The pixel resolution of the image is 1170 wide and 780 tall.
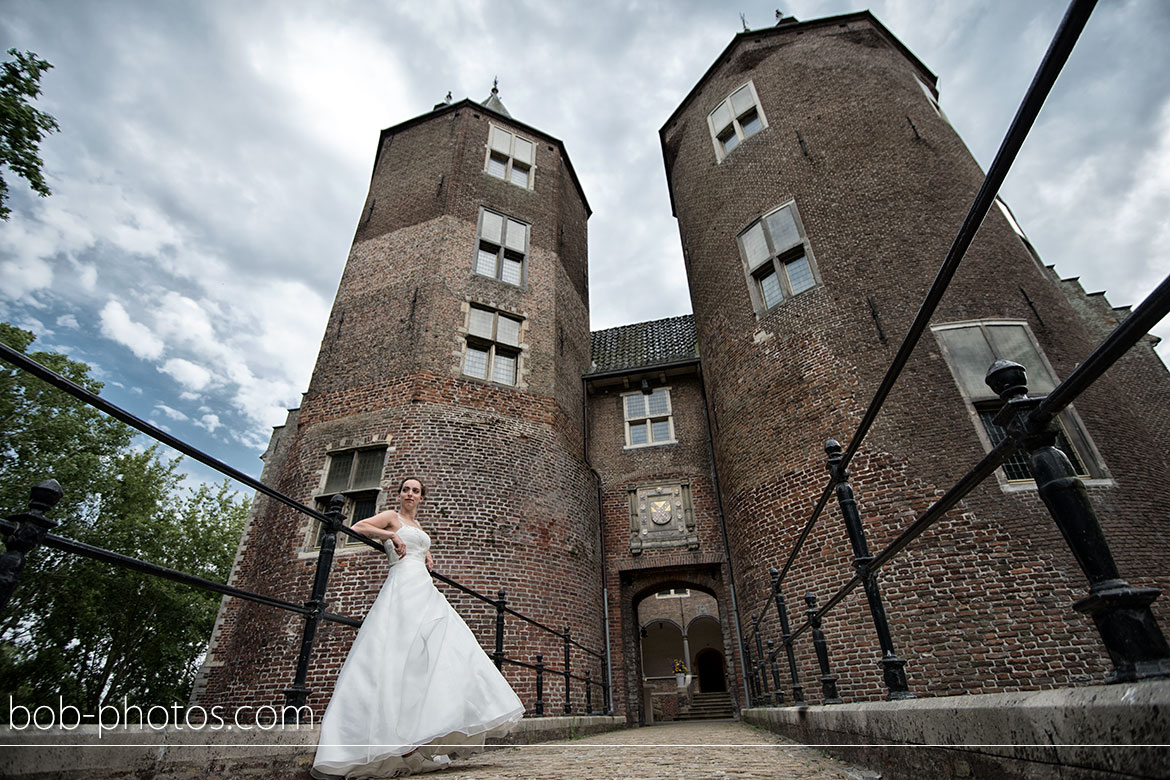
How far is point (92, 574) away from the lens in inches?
683

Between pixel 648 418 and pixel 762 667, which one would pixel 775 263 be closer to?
pixel 648 418

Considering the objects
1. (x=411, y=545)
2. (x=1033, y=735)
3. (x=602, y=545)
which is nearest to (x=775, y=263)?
(x=602, y=545)

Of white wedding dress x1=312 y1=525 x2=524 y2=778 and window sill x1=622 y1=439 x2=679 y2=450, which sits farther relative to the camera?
window sill x1=622 y1=439 x2=679 y2=450

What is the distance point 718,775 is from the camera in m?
2.52

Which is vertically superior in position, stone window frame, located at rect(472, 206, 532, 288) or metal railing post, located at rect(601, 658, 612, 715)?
stone window frame, located at rect(472, 206, 532, 288)

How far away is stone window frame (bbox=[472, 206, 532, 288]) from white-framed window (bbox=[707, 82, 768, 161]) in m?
4.96

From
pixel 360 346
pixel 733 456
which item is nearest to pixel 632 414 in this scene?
pixel 733 456

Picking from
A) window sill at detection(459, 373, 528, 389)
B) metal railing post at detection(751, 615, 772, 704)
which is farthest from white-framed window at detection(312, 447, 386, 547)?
metal railing post at detection(751, 615, 772, 704)

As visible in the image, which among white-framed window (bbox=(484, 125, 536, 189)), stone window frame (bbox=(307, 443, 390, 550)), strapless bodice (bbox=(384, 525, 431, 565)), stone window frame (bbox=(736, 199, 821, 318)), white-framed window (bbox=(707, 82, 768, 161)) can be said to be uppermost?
white-framed window (bbox=(484, 125, 536, 189))

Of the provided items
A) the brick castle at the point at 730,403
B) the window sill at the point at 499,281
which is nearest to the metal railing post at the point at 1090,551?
the brick castle at the point at 730,403

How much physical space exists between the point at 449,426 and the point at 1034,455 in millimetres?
9094

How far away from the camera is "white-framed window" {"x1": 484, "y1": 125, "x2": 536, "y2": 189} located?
47.1ft

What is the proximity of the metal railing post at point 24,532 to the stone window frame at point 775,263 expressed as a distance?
9672 millimetres

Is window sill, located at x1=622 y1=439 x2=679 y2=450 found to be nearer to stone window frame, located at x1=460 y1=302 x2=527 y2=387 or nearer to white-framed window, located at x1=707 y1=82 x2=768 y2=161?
stone window frame, located at x1=460 y1=302 x2=527 y2=387
